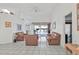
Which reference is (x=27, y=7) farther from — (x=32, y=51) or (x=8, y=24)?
(x=32, y=51)

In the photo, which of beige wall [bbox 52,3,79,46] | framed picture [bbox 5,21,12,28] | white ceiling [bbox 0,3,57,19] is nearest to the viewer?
beige wall [bbox 52,3,79,46]

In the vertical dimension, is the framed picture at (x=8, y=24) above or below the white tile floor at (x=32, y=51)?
above

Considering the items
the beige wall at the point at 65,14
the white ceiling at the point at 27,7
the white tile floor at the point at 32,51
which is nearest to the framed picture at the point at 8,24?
the white ceiling at the point at 27,7

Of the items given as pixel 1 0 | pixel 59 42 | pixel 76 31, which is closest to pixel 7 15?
pixel 59 42

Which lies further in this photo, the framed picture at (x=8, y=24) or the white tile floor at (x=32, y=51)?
the framed picture at (x=8, y=24)

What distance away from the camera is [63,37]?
31.9ft

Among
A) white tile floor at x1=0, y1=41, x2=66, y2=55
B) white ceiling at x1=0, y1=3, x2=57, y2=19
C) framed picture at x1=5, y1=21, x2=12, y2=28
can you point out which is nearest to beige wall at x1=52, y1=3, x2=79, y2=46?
white tile floor at x1=0, y1=41, x2=66, y2=55

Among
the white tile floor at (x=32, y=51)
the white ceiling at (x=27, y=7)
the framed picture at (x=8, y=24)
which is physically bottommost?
the white tile floor at (x=32, y=51)

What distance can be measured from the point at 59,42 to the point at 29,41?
6.97 feet

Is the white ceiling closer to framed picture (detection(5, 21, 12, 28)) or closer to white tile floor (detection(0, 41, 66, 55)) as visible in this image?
framed picture (detection(5, 21, 12, 28))

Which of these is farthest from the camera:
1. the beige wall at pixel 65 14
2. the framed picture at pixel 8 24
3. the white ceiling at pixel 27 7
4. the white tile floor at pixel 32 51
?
the framed picture at pixel 8 24

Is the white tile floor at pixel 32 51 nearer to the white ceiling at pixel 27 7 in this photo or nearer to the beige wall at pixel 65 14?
the beige wall at pixel 65 14

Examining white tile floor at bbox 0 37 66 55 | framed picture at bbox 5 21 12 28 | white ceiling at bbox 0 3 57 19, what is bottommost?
white tile floor at bbox 0 37 66 55

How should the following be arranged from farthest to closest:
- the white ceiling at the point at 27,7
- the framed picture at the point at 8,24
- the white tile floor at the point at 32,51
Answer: the framed picture at the point at 8,24 < the white ceiling at the point at 27,7 < the white tile floor at the point at 32,51
